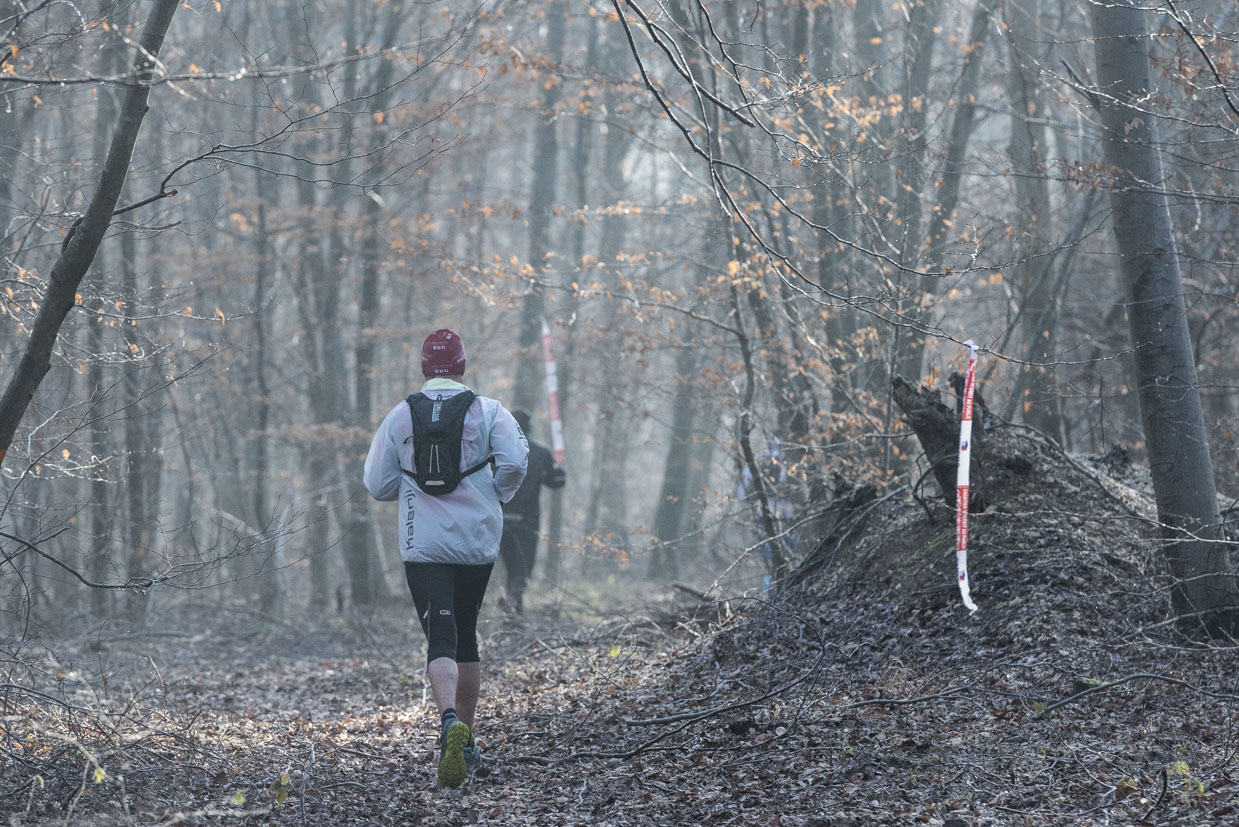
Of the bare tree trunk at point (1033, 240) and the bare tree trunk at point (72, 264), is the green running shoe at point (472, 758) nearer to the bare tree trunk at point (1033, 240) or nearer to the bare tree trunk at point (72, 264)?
the bare tree trunk at point (72, 264)

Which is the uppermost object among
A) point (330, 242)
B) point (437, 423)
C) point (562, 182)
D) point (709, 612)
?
point (562, 182)

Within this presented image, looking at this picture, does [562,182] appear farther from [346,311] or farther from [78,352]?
[78,352]

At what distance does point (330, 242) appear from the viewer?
1845cm

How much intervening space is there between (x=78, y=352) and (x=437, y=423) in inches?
138

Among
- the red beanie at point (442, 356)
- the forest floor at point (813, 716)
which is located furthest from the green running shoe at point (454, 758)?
the red beanie at point (442, 356)

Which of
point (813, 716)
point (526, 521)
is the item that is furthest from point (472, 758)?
point (526, 521)

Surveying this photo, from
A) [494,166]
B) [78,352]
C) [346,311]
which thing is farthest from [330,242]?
[494,166]

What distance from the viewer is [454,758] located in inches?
207

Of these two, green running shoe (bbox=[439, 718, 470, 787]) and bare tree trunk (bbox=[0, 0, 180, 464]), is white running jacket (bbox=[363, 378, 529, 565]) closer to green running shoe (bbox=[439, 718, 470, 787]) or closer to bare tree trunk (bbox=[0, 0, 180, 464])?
green running shoe (bbox=[439, 718, 470, 787])

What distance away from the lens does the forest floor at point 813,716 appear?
482 cm

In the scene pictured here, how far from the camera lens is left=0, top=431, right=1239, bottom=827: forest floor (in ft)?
15.8

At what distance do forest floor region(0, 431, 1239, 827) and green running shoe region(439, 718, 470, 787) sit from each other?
12 cm

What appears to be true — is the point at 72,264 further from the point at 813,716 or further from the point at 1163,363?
the point at 1163,363

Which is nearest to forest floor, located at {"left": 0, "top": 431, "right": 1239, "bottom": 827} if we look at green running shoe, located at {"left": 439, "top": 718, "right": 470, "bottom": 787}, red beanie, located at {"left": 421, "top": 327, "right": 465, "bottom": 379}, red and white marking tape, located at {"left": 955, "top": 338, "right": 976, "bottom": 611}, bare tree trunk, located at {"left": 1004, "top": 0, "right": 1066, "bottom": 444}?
green running shoe, located at {"left": 439, "top": 718, "right": 470, "bottom": 787}
